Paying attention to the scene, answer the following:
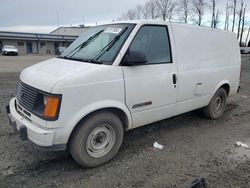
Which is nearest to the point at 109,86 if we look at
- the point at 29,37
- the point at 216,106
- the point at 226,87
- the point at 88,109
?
the point at 88,109

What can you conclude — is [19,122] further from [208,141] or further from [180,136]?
[208,141]

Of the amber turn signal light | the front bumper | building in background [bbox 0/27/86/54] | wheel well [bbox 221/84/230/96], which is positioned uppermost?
building in background [bbox 0/27/86/54]

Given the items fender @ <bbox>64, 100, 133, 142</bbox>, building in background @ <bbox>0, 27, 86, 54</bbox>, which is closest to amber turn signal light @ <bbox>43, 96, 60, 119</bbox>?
fender @ <bbox>64, 100, 133, 142</bbox>

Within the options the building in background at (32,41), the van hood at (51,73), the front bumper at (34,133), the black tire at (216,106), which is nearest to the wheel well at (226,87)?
the black tire at (216,106)

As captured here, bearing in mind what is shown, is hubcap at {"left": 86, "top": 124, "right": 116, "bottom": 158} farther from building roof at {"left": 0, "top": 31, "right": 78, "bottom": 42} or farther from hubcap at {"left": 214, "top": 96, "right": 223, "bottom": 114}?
building roof at {"left": 0, "top": 31, "right": 78, "bottom": 42}

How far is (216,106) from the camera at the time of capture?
5.68 m

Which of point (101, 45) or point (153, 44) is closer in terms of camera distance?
point (101, 45)

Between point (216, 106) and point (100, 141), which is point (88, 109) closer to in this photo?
point (100, 141)

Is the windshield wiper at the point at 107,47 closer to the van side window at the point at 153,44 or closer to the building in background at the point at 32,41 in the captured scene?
the van side window at the point at 153,44

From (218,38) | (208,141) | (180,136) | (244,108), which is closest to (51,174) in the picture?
(180,136)

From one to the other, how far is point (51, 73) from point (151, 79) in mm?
1517

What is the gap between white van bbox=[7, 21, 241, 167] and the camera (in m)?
3.00

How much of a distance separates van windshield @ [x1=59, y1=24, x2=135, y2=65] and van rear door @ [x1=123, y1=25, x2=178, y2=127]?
8.0 inches

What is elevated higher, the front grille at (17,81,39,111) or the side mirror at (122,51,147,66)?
the side mirror at (122,51,147,66)
